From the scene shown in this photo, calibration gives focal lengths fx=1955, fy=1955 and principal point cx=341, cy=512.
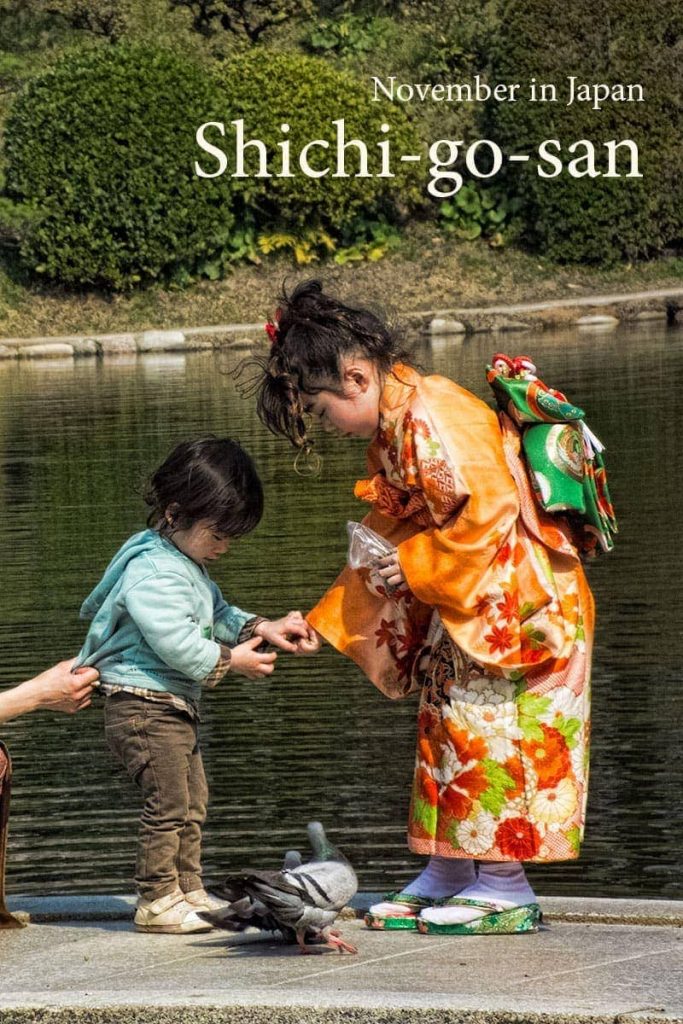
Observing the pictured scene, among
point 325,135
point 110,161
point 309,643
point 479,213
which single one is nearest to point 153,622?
point 309,643

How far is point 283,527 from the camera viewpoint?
9.40 meters

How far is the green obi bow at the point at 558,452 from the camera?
364cm

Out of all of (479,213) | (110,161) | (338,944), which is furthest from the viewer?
(479,213)

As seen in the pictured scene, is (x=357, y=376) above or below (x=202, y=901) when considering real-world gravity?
above

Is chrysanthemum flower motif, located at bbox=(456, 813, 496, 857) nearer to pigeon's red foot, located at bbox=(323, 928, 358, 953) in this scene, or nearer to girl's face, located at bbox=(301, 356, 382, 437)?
pigeon's red foot, located at bbox=(323, 928, 358, 953)

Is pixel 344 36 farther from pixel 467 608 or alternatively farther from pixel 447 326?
pixel 467 608

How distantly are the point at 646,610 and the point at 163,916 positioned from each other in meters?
3.91

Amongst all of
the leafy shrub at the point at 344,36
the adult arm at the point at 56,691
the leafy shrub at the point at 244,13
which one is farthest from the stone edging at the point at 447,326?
the adult arm at the point at 56,691

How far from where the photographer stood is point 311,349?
371 centimetres

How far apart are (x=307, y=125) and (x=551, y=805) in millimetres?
17642

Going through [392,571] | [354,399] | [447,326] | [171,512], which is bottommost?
[392,571]

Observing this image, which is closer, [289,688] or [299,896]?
[299,896]

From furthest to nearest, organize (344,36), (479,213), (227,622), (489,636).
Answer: (344,36) → (479,213) → (227,622) → (489,636)

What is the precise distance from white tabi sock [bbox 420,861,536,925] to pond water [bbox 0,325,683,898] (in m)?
0.75
